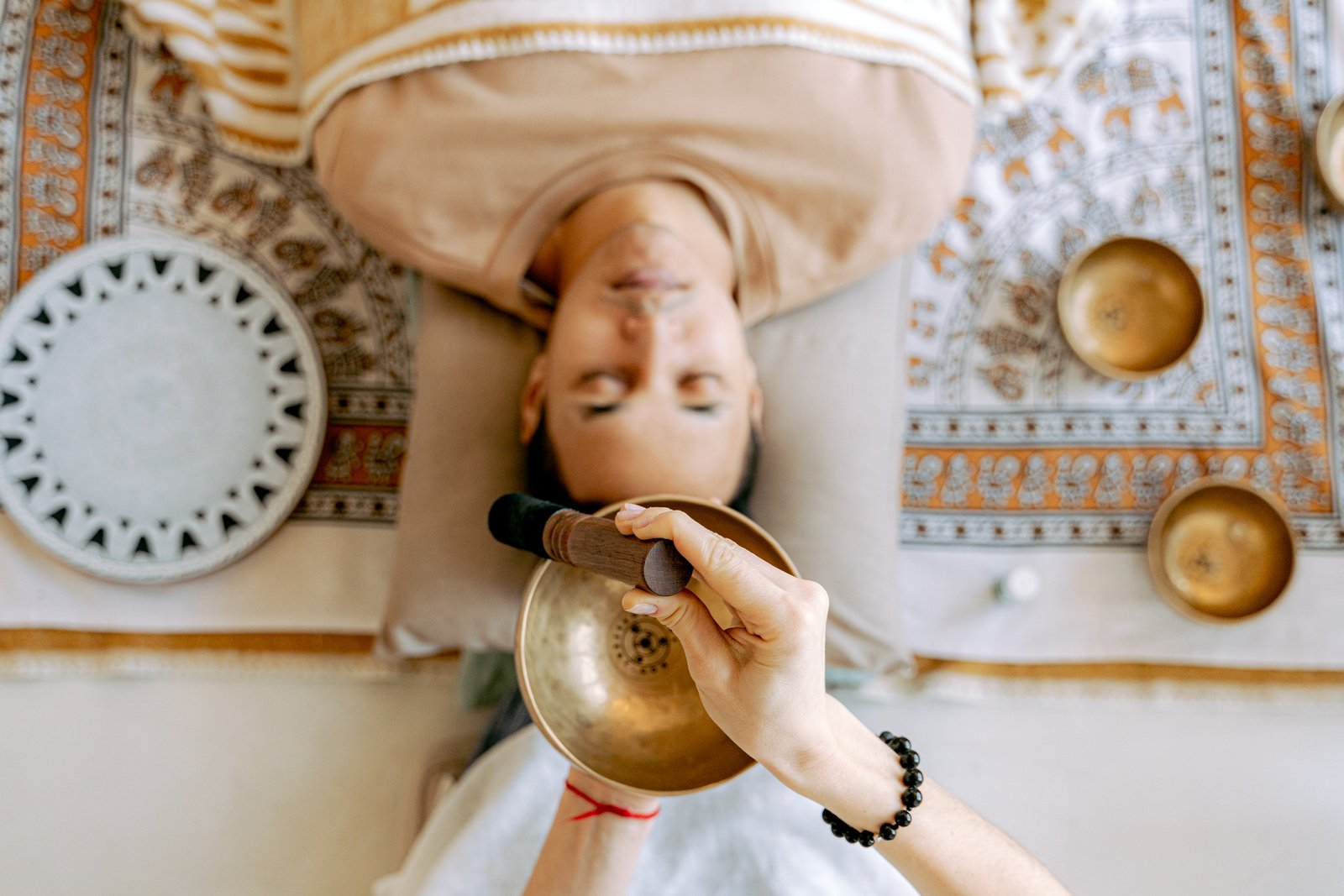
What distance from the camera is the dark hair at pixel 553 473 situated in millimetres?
1231

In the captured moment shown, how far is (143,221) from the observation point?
1619mm

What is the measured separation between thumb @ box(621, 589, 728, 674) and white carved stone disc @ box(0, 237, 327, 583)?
3.11 ft

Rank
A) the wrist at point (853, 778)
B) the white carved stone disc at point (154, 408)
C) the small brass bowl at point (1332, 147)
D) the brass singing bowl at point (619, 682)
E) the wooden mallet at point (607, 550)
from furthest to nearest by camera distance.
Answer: the small brass bowl at point (1332, 147) → the white carved stone disc at point (154, 408) → the brass singing bowl at point (619, 682) → the wrist at point (853, 778) → the wooden mallet at point (607, 550)

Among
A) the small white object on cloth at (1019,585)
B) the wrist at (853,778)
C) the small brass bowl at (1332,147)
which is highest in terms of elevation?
the small brass bowl at (1332,147)

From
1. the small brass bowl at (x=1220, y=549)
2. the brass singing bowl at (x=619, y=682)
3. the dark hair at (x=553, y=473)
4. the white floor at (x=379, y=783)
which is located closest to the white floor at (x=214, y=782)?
the white floor at (x=379, y=783)

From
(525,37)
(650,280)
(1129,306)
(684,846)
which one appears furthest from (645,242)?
(1129,306)

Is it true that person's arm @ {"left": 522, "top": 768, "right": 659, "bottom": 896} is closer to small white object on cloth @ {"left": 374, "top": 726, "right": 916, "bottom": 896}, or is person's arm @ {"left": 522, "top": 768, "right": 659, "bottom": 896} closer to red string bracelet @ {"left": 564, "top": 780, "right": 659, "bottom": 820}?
red string bracelet @ {"left": 564, "top": 780, "right": 659, "bottom": 820}

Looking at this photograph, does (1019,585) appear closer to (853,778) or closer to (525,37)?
(853,778)

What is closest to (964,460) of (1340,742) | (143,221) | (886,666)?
(886,666)

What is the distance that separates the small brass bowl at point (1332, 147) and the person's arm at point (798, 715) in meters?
1.30

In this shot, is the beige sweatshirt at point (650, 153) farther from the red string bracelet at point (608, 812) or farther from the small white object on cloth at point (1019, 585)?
the red string bracelet at point (608, 812)

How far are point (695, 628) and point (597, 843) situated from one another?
0.40 meters

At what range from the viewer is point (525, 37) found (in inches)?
48.5

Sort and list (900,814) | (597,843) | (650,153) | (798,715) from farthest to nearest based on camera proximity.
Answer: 1. (650,153)
2. (597,843)
3. (900,814)
4. (798,715)
